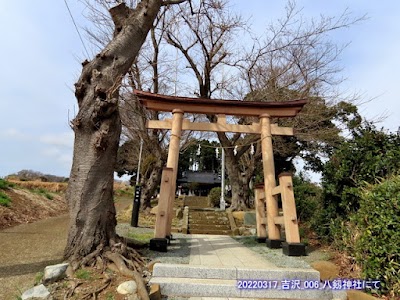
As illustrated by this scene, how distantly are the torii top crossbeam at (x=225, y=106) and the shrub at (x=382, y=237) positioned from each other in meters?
2.90

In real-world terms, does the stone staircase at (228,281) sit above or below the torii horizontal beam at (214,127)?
below

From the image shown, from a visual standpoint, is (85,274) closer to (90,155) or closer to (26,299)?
(26,299)

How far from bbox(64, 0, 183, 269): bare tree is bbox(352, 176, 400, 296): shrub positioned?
354 cm

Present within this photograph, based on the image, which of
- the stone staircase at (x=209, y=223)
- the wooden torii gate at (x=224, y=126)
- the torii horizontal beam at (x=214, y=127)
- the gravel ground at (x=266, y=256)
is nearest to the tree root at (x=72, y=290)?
the gravel ground at (x=266, y=256)

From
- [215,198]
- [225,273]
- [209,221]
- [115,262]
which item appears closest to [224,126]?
[225,273]

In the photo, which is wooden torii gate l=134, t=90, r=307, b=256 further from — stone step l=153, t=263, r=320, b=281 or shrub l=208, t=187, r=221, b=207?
shrub l=208, t=187, r=221, b=207

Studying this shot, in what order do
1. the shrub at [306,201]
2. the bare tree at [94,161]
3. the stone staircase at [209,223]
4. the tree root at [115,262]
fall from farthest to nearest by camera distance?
the stone staircase at [209,223] → the shrub at [306,201] → the bare tree at [94,161] → the tree root at [115,262]

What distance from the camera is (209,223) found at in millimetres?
10945


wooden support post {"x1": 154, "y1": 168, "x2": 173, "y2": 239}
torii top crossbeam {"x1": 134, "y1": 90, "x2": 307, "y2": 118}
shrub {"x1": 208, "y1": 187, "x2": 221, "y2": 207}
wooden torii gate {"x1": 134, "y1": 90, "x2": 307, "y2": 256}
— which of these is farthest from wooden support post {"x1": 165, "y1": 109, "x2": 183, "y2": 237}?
shrub {"x1": 208, "y1": 187, "x2": 221, "y2": 207}

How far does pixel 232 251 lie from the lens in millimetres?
5582

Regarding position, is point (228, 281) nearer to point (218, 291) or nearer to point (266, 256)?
point (218, 291)

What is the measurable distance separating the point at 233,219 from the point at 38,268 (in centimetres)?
816

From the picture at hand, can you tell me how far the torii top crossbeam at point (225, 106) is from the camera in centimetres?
633

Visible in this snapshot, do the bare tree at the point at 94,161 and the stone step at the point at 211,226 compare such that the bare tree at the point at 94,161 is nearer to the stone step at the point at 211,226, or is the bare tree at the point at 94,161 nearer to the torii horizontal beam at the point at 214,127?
the torii horizontal beam at the point at 214,127
